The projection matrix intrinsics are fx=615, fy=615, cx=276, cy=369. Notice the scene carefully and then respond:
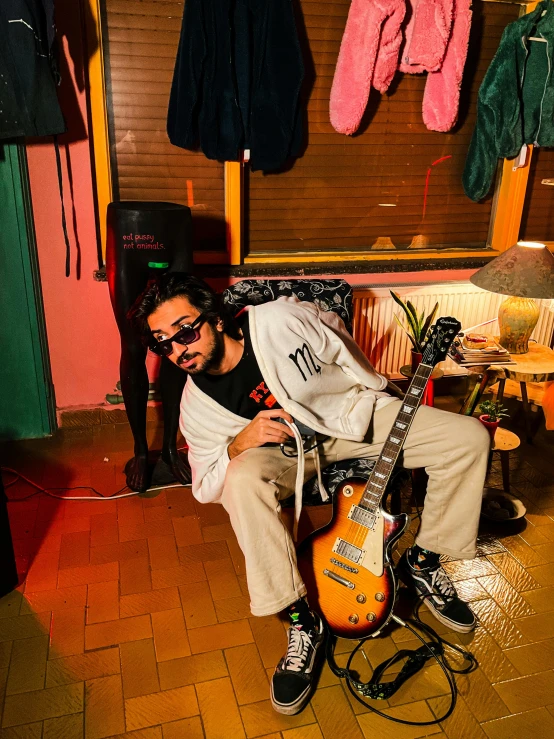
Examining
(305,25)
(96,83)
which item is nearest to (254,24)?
(305,25)

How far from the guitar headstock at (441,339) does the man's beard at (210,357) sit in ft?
2.20

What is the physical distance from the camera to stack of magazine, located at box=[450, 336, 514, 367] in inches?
105

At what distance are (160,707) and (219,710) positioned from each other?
17 centimetres

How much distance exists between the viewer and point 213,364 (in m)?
1.98

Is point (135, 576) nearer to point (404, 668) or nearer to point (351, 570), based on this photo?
point (351, 570)

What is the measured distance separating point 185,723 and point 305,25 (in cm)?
297

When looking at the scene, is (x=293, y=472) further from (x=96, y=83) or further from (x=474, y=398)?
(x=96, y=83)

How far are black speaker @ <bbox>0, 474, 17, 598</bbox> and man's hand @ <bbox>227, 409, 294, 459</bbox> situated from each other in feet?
2.70

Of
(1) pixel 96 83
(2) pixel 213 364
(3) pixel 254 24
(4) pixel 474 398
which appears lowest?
(4) pixel 474 398

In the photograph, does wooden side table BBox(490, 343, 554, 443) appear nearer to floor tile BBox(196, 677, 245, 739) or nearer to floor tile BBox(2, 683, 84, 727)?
floor tile BBox(196, 677, 245, 739)

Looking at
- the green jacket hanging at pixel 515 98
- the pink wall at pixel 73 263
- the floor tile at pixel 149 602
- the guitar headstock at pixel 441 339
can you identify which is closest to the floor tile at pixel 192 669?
the floor tile at pixel 149 602

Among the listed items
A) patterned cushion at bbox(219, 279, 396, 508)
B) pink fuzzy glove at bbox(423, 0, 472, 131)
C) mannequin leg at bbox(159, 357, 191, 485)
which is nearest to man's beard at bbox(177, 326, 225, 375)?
patterned cushion at bbox(219, 279, 396, 508)

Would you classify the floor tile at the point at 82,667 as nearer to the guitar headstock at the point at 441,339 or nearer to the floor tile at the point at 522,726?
the floor tile at the point at 522,726

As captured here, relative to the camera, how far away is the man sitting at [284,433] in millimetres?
1790
